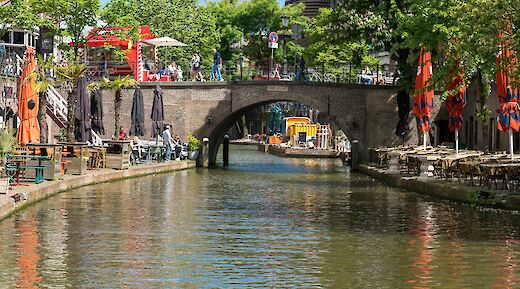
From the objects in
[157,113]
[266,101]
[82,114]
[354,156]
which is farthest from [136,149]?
[354,156]

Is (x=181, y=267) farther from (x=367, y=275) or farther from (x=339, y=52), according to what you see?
(x=339, y=52)

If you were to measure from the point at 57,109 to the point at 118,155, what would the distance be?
39.6 ft

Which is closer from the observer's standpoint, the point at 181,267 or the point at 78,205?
the point at 181,267

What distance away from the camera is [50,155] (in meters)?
33.9

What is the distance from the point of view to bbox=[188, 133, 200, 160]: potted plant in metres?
54.7

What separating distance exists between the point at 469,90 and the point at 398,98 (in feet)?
11.1

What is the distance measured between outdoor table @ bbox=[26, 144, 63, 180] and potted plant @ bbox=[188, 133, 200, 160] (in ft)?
66.4

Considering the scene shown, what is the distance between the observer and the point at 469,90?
181 feet

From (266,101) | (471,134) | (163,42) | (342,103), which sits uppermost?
(163,42)

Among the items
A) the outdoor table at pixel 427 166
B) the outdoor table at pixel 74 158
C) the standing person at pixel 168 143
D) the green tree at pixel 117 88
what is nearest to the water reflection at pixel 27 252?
the outdoor table at pixel 74 158

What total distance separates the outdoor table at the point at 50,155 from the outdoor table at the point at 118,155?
26.2 feet

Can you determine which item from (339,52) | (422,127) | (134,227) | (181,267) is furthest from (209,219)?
(339,52)

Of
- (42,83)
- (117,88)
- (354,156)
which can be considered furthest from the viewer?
(354,156)

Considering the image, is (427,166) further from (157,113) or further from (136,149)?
(157,113)
